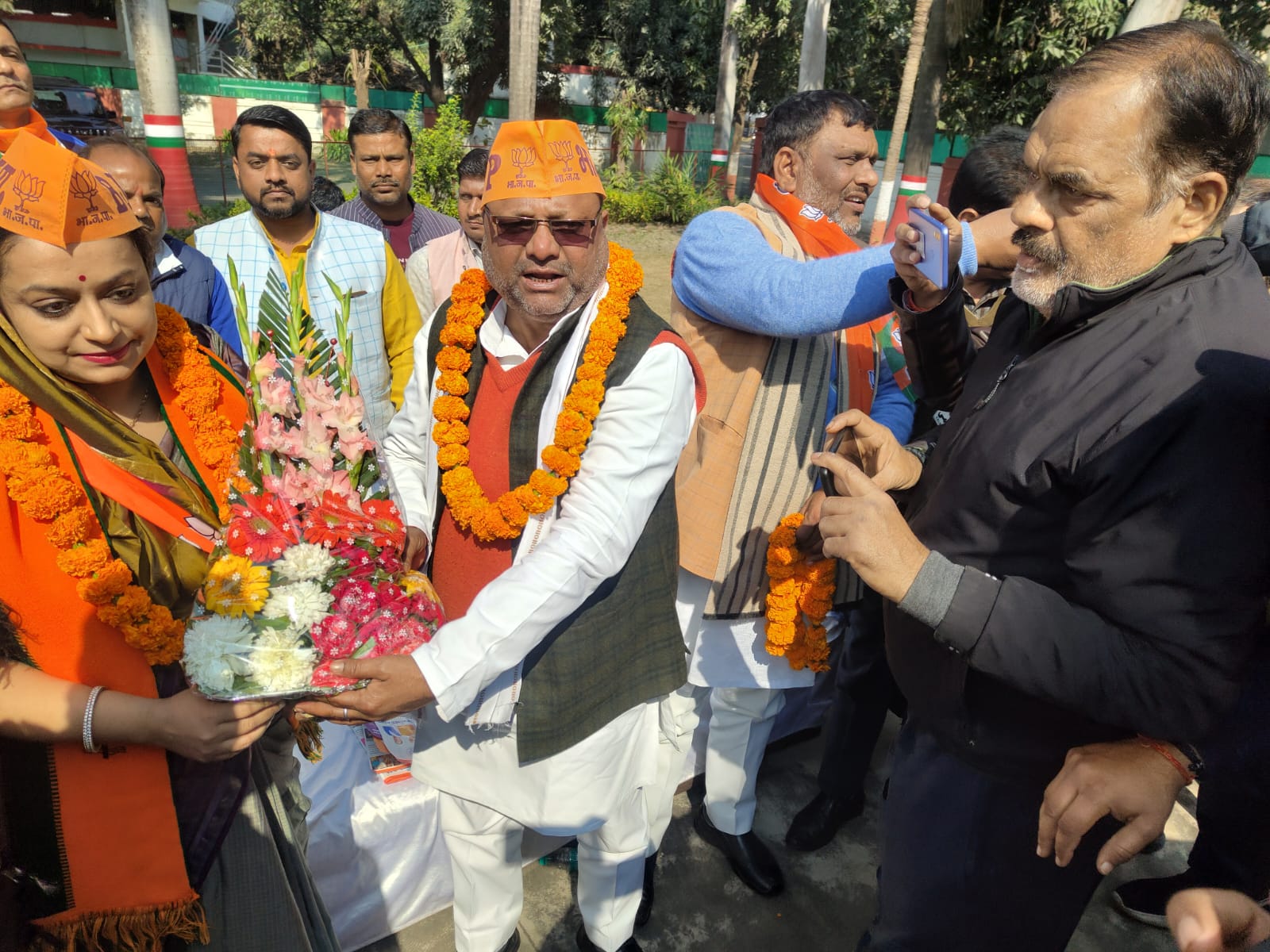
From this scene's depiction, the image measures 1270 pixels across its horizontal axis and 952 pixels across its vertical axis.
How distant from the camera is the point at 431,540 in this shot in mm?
2221

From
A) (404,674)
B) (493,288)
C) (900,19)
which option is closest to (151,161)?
(493,288)

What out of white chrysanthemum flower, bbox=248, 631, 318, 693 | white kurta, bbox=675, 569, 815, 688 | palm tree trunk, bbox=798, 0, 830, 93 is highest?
palm tree trunk, bbox=798, 0, 830, 93

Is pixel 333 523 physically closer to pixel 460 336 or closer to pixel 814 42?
pixel 460 336

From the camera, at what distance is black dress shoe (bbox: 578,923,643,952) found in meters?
2.54

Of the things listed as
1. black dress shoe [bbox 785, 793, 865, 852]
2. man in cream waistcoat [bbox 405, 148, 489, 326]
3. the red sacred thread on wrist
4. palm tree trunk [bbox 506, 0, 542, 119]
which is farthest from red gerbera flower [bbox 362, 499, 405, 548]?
palm tree trunk [bbox 506, 0, 542, 119]

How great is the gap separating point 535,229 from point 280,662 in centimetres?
115

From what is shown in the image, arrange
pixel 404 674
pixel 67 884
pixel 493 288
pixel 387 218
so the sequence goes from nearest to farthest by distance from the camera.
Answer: pixel 67 884 < pixel 404 674 < pixel 493 288 < pixel 387 218

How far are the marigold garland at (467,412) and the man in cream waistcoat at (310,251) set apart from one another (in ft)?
4.74

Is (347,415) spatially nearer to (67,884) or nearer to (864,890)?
(67,884)

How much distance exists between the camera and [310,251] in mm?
3594

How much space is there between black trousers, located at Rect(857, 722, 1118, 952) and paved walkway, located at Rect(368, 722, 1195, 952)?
2.87 ft

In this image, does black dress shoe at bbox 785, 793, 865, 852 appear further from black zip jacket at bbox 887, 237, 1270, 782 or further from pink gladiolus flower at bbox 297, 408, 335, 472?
pink gladiolus flower at bbox 297, 408, 335, 472

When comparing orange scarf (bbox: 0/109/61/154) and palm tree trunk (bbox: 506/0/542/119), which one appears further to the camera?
palm tree trunk (bbox: 506/0/542/119)

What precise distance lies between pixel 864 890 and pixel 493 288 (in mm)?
2466
